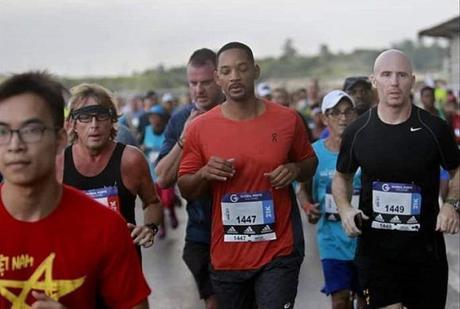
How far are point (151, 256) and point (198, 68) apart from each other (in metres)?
4.45

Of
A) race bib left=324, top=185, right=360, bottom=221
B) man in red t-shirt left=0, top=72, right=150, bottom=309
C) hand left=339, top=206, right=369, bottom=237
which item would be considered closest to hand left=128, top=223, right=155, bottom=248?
hand left=339, top=206, right=369, bottom=237

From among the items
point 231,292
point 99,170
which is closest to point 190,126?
point 99,170

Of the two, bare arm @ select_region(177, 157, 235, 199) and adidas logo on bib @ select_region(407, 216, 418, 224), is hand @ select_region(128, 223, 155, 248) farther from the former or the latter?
adidas logo on bib @ select_region(407, 216, 418, 224)

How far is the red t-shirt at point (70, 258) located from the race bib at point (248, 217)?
1.82m

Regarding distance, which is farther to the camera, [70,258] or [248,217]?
[248,217]

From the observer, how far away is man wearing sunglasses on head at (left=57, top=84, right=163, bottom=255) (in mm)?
4375

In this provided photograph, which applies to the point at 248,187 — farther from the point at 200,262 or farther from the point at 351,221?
the point at 200,262

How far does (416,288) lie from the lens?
4820 millimetres

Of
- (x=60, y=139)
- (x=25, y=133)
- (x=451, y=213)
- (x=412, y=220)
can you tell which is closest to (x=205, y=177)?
(x=412, y=220)

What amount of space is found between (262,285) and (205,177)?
67 centimetres

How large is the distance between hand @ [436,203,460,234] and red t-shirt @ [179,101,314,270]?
0.82 metres

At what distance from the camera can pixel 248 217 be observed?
4.48 m

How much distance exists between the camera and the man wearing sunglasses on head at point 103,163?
4.38m

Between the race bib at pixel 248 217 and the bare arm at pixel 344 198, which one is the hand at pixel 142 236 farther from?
the bare arm at pixel 344 198
